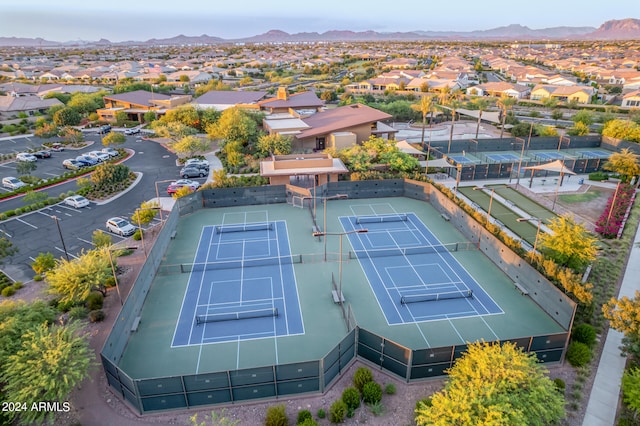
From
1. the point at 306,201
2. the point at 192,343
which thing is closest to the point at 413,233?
the point at 306,201

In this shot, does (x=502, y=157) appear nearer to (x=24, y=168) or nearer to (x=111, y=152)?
(x=111, y=152)

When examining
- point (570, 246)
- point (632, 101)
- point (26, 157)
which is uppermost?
point (570, 246)

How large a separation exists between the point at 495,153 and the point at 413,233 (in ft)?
98.3

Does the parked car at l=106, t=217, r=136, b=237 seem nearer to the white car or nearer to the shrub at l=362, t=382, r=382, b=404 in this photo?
the white car

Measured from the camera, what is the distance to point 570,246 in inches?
1032

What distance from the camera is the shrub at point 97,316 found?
2372 cm

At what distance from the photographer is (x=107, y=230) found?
35000 mm

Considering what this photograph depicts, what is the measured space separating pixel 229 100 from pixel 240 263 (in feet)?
183

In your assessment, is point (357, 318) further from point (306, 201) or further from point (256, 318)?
point (306, 201)

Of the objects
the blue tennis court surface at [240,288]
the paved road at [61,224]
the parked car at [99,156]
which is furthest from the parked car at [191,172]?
the blue tennis court surface at [240,288]

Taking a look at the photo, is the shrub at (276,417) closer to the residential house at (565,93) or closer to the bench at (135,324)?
the bench at (135,324)

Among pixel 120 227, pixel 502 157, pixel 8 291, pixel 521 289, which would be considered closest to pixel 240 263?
pixel 120 227

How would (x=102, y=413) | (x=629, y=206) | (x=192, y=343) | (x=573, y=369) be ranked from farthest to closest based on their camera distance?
(x=629, y=206)
(x=192, y=343)
(x=573, y=369)
(x=102, y=413)

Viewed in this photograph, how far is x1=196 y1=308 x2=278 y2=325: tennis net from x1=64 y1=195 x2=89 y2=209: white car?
2282 cm
